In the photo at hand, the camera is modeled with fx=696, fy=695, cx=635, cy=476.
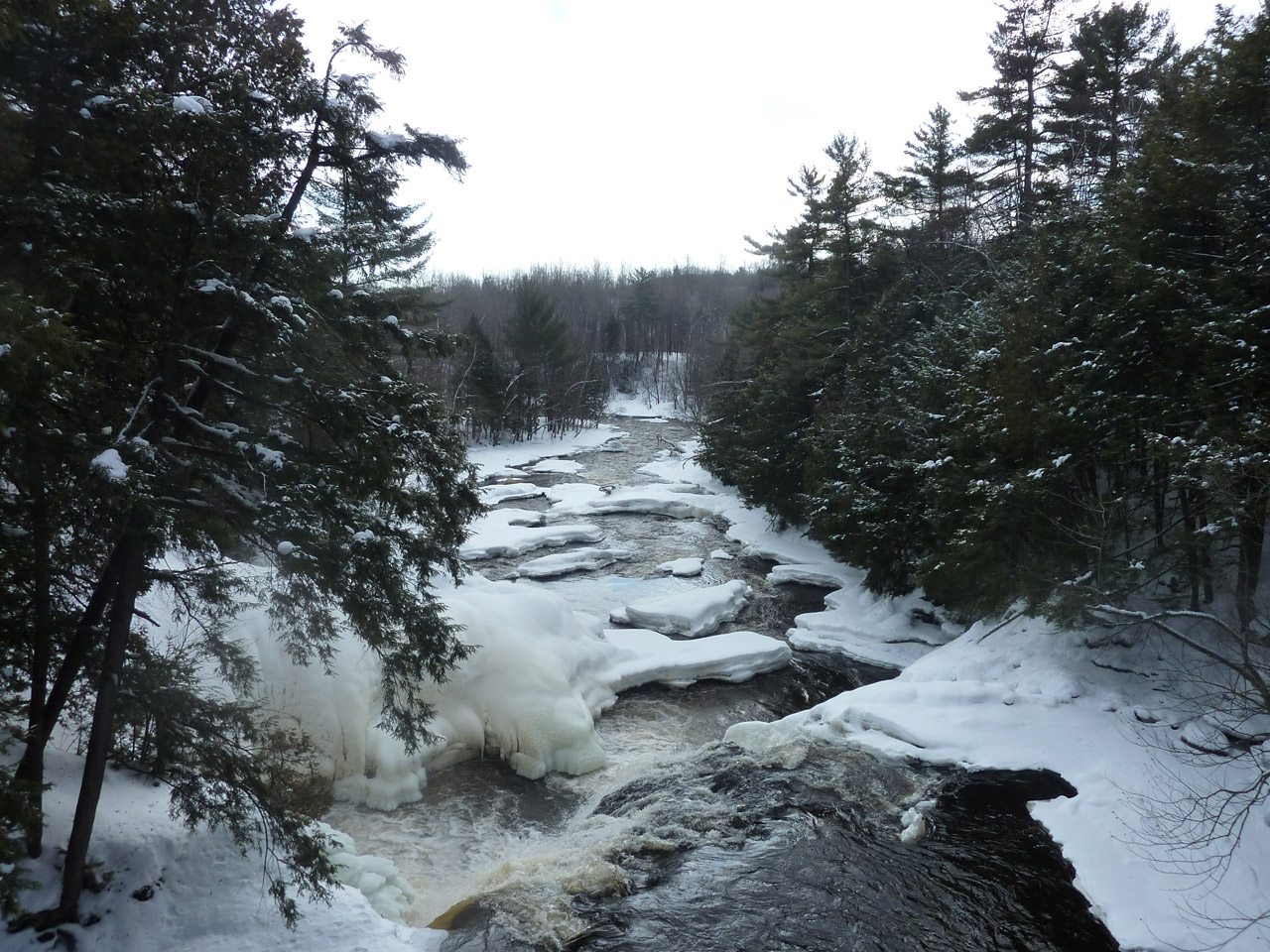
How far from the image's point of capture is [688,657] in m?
13.4

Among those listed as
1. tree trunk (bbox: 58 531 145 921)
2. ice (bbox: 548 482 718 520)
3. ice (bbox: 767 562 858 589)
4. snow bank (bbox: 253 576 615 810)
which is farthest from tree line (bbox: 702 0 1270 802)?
tree trunk (bbox: 58 531 145 921)

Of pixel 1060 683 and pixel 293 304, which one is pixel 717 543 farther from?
pixel 293 304

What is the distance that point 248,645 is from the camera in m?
10.1

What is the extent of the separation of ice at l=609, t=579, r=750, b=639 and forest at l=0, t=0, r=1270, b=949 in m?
3.27

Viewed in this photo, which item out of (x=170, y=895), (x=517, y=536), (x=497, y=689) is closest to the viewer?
(x=170, y=895)

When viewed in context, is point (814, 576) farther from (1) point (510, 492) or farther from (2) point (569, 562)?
(1) point (510, 492)

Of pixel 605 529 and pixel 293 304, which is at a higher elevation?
pixel 293 304

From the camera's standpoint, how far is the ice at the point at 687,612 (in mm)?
15383

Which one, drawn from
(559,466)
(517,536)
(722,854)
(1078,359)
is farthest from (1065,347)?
(559,466)

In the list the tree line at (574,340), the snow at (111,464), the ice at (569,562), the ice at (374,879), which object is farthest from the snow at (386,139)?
the ice at (569,562)

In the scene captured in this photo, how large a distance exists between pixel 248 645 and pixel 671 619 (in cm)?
838

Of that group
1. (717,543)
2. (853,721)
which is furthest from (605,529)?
(853,721)

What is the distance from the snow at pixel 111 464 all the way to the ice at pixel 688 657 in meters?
9.41

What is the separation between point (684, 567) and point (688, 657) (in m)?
6.22
